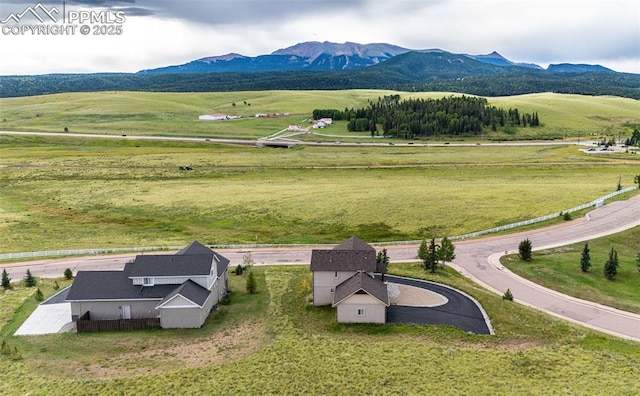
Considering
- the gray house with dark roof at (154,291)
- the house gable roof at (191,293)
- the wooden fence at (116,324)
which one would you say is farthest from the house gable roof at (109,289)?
the wooden fence at (116,324)

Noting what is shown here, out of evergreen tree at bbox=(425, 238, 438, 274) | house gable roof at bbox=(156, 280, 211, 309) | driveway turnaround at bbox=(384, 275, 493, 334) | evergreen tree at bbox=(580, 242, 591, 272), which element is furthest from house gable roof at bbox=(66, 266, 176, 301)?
evergreen tree at bbox=(580, 242, 591, 272)

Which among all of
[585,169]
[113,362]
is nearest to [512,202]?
[585,169]

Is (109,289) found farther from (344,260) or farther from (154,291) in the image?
(344,260)

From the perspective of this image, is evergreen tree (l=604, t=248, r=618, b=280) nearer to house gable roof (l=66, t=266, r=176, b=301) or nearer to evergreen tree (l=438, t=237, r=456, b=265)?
evergreen tree (l=438, t=237, r=456, b=265)

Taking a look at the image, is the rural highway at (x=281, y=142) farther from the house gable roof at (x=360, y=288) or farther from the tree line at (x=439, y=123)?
the house gable roof at (x=360, y=288)

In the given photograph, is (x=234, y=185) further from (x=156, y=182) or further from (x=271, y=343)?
(x=271, y=343)
